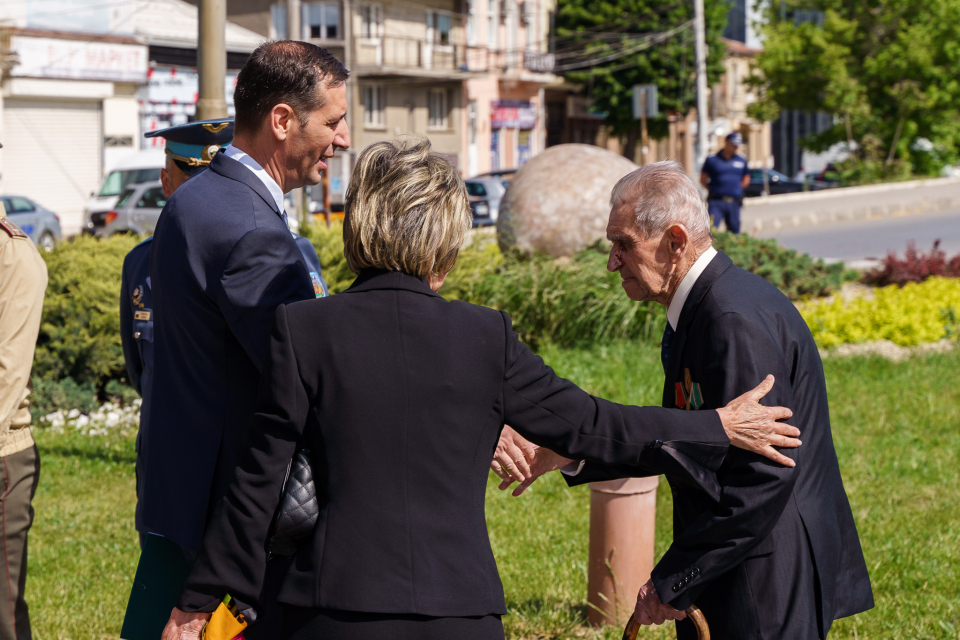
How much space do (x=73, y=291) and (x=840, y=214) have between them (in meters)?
18.5

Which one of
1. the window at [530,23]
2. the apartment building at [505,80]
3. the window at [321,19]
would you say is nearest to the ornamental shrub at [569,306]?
the window at [321,19]

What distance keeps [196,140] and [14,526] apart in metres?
1.44

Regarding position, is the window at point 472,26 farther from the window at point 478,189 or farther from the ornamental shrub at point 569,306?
the ornamental shrub at point 569,306

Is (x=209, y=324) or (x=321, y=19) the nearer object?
(x=209, y=324)

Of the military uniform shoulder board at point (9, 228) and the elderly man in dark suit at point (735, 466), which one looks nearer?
the elderly man in dark suit at point (735, 466)

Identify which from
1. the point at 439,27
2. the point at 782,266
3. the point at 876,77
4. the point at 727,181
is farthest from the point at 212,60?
the point at 439,27

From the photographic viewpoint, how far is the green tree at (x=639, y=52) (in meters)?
44.8

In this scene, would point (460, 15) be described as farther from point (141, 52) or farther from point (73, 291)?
point (73, 291)

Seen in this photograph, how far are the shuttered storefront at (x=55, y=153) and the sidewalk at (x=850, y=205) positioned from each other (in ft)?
58.9

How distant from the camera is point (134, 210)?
22141 mm

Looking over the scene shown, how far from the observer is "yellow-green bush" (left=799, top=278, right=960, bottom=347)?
953 centimetres

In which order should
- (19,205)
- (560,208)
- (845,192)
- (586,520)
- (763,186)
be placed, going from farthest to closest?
(763,186)
(845,192)
(19,205)
(560,208)
(586,520)

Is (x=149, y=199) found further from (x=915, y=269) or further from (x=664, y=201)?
(x=664, y=201)

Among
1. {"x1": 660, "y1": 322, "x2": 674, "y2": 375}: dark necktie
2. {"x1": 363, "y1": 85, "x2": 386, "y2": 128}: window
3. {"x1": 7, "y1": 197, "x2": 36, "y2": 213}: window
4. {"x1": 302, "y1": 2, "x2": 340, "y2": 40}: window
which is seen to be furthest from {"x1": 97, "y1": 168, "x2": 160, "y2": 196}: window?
{"x1": 660, "y1": 322, "x2": 674, "y2": 375}: dark necktie
